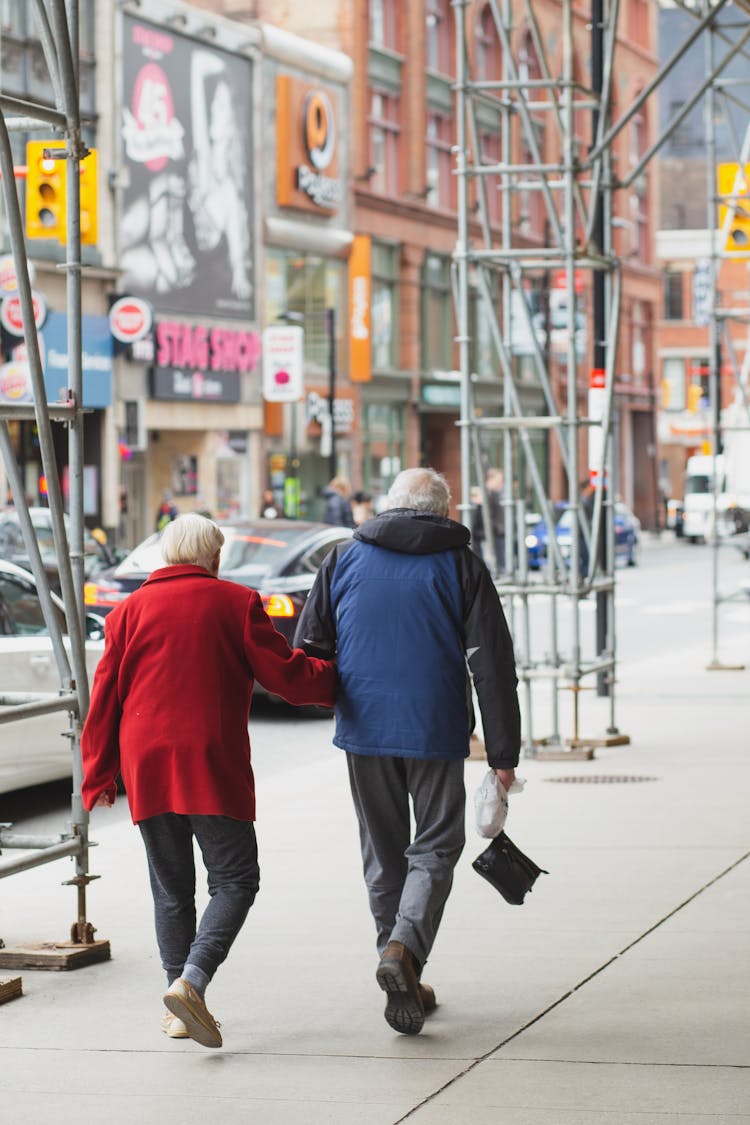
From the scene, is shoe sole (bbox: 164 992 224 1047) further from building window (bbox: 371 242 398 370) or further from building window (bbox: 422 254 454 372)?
building window (bbox: 422 254 454 372)

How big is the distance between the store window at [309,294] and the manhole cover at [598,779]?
34.3 m

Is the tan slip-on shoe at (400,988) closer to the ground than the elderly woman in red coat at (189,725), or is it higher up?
closer to the ground

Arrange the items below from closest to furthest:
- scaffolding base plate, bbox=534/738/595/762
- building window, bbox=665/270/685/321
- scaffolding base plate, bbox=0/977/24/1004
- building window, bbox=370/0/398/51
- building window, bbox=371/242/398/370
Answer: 1. scaffolding base plate, bbox=0/977/24/1004
2. scaffolding base plate, bbox=534/738/595/762
3. building window, bbox=371/242/398/370
4. building window, bbox=370/0/398/51
5. building window, bbox=665/270/685/321

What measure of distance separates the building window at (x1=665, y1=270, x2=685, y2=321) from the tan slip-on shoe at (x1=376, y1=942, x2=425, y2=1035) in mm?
83741

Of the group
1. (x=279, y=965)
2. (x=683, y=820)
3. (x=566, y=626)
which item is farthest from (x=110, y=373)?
(x=279, y=965)

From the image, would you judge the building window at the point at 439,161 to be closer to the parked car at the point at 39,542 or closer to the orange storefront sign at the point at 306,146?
the orange storefront sign at the point at 306,146

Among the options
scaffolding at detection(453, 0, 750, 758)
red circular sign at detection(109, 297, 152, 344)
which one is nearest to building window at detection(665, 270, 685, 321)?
red circular sign at detection(109, 297, 152, 344)

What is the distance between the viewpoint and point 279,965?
780 cm

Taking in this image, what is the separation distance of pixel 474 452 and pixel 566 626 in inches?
506

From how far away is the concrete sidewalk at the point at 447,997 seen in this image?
5.95 meters

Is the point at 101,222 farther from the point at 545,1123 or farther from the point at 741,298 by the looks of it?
the point at 741,298

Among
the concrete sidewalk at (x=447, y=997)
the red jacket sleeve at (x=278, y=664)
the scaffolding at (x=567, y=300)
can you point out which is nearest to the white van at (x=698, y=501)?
the scaffolding at (x=567, y=300)

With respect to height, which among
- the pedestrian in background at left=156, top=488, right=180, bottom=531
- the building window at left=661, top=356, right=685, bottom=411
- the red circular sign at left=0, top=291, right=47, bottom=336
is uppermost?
the red circular sign at left=0, top=291, right=47, bottom=336

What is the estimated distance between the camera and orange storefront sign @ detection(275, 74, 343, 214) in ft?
156
